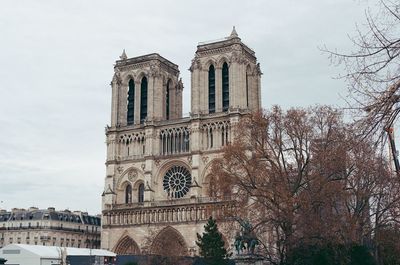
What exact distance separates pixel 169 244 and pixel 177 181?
1201 cm

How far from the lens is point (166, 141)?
65.4m

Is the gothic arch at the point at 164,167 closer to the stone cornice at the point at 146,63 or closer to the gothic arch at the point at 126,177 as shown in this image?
the gothic arch at the point at 126,177

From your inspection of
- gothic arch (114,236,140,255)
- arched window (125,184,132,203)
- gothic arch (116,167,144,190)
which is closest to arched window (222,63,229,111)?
gothic arch (116,167,144,190)

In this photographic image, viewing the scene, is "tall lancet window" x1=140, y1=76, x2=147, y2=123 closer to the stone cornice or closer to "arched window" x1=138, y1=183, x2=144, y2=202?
the stone cornice

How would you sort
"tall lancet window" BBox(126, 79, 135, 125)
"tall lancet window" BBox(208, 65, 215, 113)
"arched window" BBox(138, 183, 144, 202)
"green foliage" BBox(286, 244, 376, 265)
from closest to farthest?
"green foliage" BBox(286, 244, 376, 265), "tall lancet window" BBox(208, 65, 215, 113), "arched window" BBox(138, 183, 144, 202), "tall lancet window" BBox(126, 79, 135, 125)

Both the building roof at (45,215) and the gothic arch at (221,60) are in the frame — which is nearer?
the gothic arch at (221,60)

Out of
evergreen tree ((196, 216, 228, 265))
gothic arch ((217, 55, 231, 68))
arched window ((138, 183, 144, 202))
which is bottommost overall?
evergreen tree ((196, 216, 228, 265))

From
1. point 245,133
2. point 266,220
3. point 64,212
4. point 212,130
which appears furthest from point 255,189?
point 64,212

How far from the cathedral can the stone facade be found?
17.7 meters

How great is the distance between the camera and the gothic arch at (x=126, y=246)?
208 feet

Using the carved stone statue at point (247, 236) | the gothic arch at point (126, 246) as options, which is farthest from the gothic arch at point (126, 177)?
the carved stone statue at point (247, 236)

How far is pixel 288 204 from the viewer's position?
3089 cm

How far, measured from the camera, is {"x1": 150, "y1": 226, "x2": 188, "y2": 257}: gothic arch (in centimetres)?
5119

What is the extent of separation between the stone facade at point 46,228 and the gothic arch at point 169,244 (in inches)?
959
